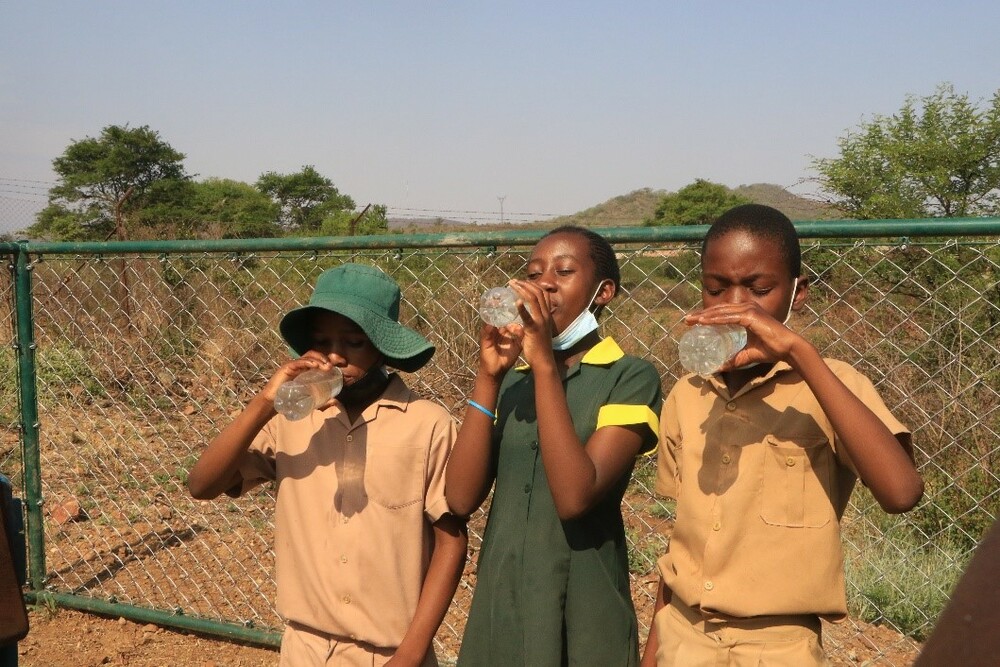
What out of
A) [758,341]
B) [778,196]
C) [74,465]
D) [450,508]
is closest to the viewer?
[758,341]

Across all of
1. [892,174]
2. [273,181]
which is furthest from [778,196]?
[892,174]

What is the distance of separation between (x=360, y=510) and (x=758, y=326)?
108cm

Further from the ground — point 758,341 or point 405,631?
point 758,341

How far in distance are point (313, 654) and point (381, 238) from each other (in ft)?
4.80

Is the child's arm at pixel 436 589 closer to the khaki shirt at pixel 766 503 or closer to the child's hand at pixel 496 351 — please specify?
the child's hand at pixel 496 351

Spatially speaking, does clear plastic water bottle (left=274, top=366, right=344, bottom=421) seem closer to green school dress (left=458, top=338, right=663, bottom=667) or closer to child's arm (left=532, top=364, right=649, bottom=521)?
green school dress (left=458, top=338, right=663, bottom=667)

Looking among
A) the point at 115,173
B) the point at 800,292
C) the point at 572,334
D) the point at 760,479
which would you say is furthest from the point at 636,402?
the point at 115,173

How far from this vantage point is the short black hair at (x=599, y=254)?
2354mm

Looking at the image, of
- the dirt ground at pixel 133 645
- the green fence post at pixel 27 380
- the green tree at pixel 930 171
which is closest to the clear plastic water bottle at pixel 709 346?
the dirt ground at pixel 133 645

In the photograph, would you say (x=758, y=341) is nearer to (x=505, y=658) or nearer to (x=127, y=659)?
(x=505, y=658)

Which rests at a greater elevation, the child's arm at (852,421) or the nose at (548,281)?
the nose at (548,281)

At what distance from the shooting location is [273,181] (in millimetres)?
36000

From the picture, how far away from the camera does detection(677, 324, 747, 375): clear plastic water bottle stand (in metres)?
1.94

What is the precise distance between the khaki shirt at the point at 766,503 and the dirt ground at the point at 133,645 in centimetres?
192
